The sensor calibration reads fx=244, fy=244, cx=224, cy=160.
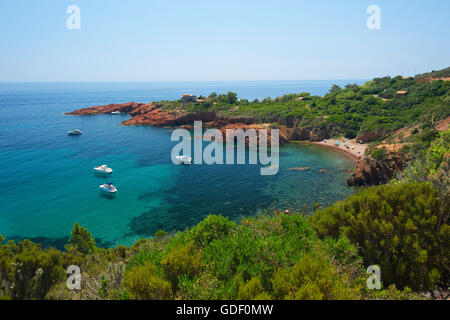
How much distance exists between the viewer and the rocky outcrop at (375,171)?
35.2m

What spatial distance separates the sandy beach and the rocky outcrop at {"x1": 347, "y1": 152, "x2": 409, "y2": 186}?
11359mm

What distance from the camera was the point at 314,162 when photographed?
1834 inches

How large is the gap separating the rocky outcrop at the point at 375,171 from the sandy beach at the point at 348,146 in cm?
1136

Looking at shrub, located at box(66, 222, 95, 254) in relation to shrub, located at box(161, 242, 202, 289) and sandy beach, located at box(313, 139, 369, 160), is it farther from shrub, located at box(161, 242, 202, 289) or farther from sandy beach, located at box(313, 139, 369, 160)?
sandy beach, located at box(313, 139, 369, 160)

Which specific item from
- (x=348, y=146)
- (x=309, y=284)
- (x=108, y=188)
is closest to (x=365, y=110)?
(x=348, y=146)

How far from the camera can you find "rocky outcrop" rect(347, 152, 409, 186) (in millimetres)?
35250

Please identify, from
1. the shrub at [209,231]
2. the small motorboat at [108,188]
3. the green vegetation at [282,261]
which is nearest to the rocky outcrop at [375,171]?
the green vegetation at [282,261]

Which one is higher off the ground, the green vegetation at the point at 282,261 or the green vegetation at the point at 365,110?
the green vegetation at the point at 365,110

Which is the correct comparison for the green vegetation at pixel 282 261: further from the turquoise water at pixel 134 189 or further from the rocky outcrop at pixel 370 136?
the rocky outcrop at pixel 370 136

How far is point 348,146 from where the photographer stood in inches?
2119

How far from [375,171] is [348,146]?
64.3ft
